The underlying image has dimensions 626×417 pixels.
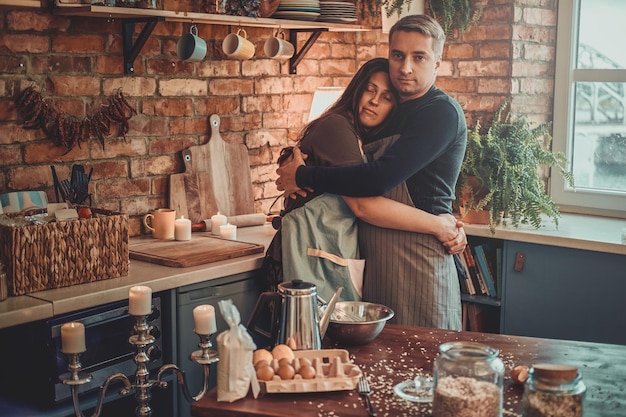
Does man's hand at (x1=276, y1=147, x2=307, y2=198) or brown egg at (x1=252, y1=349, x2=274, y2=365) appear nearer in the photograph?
brown egg at (x1=252, y1=349, x2=274, y2=365)

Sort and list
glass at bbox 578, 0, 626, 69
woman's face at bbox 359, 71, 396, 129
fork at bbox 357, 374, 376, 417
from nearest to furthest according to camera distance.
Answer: fork at bbox 357, 374, 376, 417 < woman's face at bbox 359, 71, 396, 129 < glass at bbox 578, 0, 626, 69

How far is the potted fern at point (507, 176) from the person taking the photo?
146 inches

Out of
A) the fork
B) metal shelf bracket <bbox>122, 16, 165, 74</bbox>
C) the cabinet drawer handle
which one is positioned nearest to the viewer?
the fork

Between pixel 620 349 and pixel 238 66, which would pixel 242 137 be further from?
pixel 620 349

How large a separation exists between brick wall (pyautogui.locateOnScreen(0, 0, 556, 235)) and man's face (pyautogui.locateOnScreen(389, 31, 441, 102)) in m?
1.05

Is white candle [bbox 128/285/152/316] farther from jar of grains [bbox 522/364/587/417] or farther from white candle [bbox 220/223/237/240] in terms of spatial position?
white candle [bbox 220/223/237/240]

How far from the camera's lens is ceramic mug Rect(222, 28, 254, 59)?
3.69 metres

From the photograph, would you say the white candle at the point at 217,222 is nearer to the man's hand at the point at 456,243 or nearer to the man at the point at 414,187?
the man at the point at 414,187

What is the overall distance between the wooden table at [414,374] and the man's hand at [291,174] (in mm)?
843

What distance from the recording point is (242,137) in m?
4.05

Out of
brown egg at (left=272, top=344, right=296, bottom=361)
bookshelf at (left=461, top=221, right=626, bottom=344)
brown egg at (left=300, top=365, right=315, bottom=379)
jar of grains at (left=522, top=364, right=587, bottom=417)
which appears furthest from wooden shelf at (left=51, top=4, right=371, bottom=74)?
jar of grains at (left=522, top=364, right=587, bottom=417)

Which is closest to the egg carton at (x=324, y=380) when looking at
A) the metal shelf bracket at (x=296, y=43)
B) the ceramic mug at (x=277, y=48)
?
the ceramic mug at (x=277, y=48)

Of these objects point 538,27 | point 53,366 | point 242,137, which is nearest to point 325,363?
point 53,366

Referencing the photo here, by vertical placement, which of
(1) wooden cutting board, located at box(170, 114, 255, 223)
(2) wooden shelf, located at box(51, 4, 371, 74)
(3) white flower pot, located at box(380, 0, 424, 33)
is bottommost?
(1) wooden cutting board, located at box(170, 114, 255, 223)
